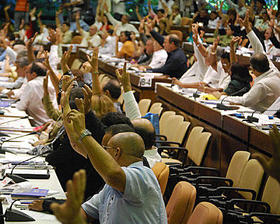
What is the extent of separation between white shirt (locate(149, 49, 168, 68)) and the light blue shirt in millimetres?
7270

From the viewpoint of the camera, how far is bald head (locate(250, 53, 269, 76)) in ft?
18.7

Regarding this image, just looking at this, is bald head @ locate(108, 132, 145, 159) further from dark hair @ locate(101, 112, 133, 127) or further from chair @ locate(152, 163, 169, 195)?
dark hair @ locate(101, 112, 133, 127)

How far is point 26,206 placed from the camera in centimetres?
298

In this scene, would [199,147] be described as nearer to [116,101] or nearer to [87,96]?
[116,101]

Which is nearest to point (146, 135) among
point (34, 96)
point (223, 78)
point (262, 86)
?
point (262, 86)

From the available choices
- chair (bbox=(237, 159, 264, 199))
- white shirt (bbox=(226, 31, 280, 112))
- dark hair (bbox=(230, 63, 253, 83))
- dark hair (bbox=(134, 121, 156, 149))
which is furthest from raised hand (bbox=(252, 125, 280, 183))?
dark hair (bbox=(230, 63, 253, 83))

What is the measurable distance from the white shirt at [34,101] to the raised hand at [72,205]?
4.88m

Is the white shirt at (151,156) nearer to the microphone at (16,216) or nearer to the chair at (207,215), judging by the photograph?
the chair at (207,215)

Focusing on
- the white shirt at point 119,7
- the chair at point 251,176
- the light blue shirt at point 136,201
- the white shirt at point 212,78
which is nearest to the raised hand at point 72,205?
the light blue shirt at point 136,201

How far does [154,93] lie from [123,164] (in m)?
5.79

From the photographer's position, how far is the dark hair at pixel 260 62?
5703 millimetres

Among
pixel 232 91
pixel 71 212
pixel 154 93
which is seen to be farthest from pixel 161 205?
pixel 154 93

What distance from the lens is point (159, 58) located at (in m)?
9.73

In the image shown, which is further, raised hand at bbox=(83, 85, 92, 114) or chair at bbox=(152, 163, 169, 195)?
chair at bbox=(152, 163, 169, 195)
